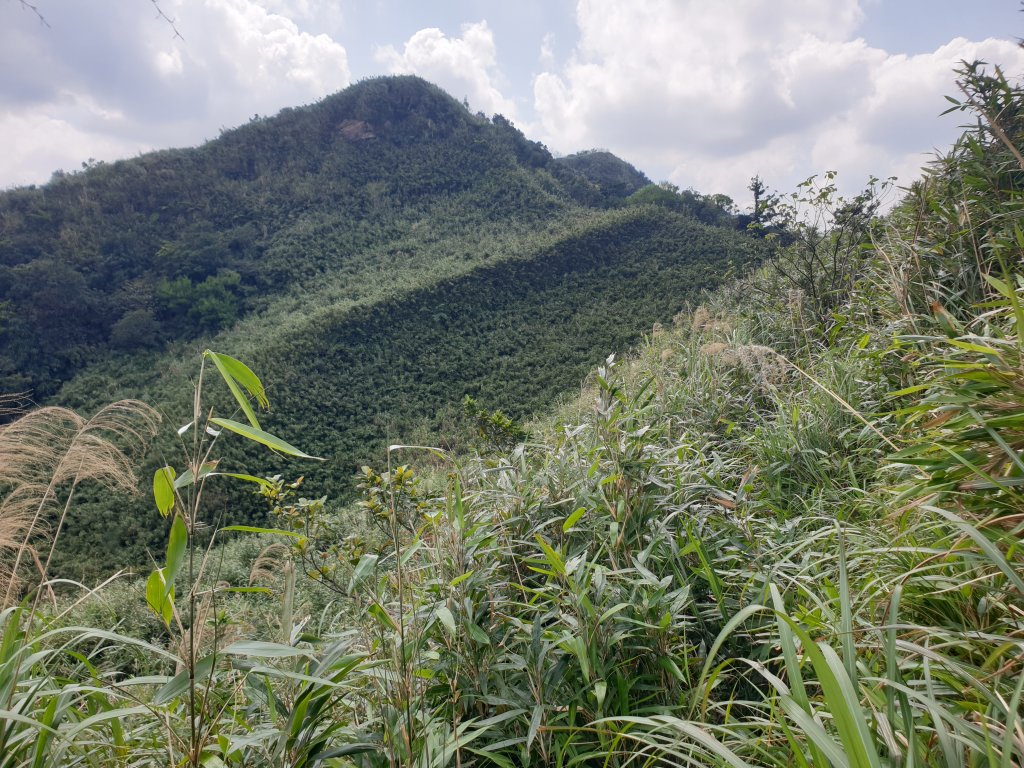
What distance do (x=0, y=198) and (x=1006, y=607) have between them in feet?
102

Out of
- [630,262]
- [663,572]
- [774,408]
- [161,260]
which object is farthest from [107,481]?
[161,260]

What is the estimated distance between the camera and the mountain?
1244 centimetres

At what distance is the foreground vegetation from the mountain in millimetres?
7955

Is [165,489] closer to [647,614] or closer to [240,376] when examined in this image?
[240,376]

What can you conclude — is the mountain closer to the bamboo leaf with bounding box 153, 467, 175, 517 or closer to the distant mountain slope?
the bamboo leaf with bounding box 153, 467, 175, 517

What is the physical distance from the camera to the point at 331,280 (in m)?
21.4

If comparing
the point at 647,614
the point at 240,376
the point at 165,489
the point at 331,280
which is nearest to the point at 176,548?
the point at 165,489

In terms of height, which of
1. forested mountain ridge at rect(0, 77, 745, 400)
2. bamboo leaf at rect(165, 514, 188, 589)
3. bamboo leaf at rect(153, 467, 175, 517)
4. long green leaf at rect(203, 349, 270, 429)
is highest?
forested mountain ridge at rect(0, 77, 745, 400)

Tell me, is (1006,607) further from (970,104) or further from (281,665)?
(970,104)

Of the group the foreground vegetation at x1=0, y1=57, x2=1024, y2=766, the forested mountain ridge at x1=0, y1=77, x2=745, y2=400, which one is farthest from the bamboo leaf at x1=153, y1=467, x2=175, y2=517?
the forested mountain ridge at x1=0, y1=77, x2=745, y2=400

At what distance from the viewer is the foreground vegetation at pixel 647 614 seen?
86 centimetres

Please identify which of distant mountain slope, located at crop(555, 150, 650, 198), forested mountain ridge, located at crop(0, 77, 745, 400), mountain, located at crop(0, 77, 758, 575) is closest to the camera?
mountain, located at crop(0, 77, 758, 575)

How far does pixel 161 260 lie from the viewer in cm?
2122

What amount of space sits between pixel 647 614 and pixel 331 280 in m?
22.2
